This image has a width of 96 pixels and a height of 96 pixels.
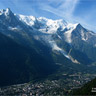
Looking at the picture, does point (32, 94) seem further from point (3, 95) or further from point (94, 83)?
point (94, 83)

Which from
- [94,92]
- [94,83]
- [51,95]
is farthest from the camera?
[51,95]

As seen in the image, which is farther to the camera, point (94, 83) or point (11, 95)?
point (11, 95)

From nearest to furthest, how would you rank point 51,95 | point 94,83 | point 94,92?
point 94,92
point 94,83
point 51,95

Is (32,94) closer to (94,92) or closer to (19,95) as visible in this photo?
(19,95)

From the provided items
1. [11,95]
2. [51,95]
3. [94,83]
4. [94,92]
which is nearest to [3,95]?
[11,95]

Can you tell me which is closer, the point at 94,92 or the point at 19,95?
the point at 94,92

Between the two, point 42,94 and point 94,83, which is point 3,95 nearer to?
point 42,94

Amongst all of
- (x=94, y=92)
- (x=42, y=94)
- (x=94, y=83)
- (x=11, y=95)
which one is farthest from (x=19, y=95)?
(x=94, y=92)

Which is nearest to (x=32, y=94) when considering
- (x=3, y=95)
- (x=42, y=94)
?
(x=42, y=94)
